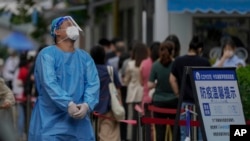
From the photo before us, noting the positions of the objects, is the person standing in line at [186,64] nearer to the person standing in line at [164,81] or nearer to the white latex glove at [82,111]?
the person standing in line at [164,81]

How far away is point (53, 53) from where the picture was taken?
10.9 m

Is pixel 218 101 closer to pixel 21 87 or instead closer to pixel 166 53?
pixel 166 53

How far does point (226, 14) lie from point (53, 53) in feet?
34.9

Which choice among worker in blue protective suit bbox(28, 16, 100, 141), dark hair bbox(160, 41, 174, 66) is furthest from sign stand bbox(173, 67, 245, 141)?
dark hair bbox(160, 41, 174, 66)

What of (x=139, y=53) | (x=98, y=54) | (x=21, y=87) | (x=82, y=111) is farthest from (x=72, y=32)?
(x=21, y=87)

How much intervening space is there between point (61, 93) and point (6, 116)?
25.7 inches

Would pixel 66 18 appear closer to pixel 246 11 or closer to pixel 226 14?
pixel 246 11

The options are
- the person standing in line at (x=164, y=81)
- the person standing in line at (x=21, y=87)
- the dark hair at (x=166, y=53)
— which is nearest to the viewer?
the person standing in line at (x=164, y=81)

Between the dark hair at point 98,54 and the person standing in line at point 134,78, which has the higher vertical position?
the dark hair at point 98,54

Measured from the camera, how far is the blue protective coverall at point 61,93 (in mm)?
10727

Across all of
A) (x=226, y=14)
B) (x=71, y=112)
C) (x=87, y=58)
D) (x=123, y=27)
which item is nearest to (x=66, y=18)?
(x=87, y=58)

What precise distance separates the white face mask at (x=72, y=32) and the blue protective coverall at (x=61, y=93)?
174 mm

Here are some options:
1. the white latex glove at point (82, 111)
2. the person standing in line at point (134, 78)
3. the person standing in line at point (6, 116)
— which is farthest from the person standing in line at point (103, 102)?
the white latex glove at point (82, 111)

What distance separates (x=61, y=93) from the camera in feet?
34.9
